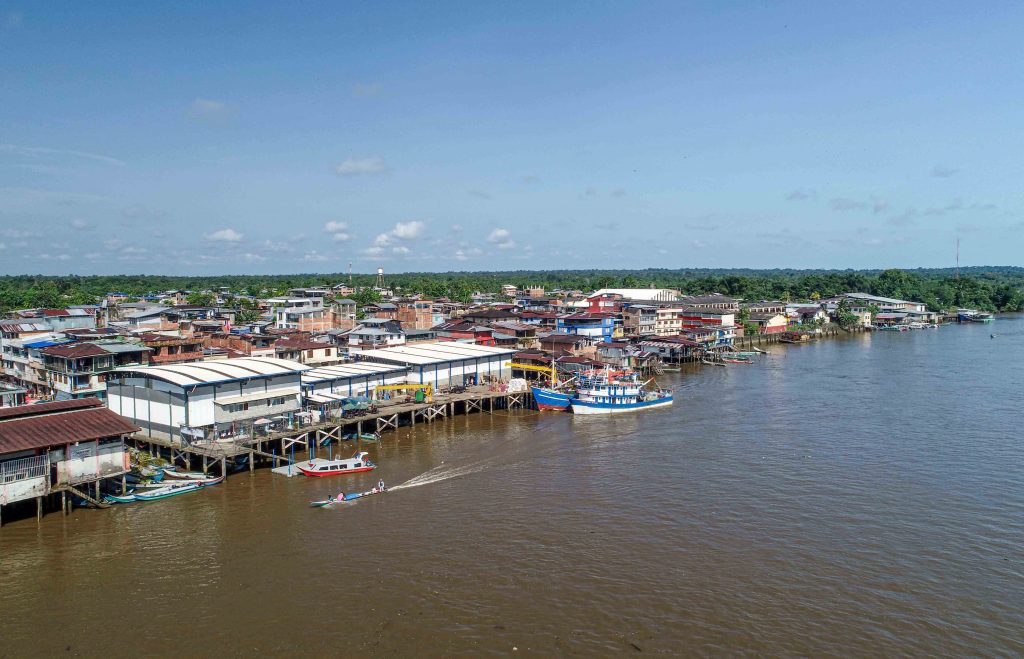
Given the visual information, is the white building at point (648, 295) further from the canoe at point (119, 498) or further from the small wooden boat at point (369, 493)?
the canoe at point (119, 498)

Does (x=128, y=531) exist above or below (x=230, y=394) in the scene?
below

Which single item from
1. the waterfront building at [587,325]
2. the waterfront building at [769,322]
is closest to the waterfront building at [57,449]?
the waterfront building at [587,325]

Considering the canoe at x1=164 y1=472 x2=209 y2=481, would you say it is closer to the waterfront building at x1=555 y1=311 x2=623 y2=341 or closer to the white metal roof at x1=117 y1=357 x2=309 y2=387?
the white metal roof at x1=117 y1=357 x2=309 y2=387

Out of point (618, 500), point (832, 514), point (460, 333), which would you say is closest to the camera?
point (832, 514)

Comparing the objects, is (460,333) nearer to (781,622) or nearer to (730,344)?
(730,344)

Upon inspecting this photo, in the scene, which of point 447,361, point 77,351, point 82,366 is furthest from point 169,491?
point 447,361

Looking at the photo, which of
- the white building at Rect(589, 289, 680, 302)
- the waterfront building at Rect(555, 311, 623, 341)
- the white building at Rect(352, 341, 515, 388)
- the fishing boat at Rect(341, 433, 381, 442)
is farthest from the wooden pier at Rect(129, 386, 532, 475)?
the white building at Rect(589, 289, 680, 302)

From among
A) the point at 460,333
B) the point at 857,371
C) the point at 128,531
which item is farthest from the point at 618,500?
the point at 857,371
